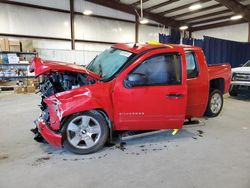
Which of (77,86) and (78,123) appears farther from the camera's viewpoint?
(77,86)

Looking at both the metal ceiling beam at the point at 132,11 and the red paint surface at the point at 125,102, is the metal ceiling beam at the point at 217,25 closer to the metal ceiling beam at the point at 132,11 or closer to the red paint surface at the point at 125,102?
the metal ceiling beam at the point at 132,11

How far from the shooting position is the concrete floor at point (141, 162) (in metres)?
2.55

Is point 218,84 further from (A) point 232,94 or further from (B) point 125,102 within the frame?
(A) point 232,94

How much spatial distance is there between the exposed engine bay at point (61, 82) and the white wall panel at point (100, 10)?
397 inches

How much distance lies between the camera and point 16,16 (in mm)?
10781

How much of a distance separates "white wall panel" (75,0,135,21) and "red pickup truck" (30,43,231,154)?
9861 millimetres

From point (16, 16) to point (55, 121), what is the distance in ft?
31.4

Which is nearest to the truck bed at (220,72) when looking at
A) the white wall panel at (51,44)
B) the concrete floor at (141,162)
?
the concrete floor at (141,162)

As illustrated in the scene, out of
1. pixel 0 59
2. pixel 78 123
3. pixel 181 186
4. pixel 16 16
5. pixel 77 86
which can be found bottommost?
pixel 181 186

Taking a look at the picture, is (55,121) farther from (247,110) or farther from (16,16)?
(16,16)

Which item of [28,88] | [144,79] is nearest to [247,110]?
[144,79]

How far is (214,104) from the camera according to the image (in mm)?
5398

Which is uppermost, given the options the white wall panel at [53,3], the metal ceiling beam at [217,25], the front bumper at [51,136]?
the white wall panel at [53,3]

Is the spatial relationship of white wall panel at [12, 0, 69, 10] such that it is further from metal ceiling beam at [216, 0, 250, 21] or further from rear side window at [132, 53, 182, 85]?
rear side window at [132, 53, 182, 85]
